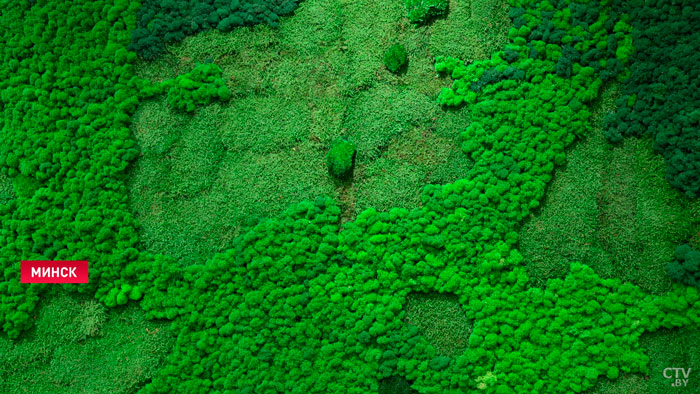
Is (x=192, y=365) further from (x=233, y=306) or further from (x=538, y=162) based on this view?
(x=538, y=162)

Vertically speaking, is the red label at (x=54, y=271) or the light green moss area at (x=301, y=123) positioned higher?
the light green moss area at (x=301, y=123)

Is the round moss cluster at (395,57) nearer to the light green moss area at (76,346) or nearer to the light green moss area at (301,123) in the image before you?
the light green moss area at (301,123)

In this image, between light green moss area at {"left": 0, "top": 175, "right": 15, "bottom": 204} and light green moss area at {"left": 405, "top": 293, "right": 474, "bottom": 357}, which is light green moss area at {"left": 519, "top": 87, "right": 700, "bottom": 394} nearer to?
light green moss area at {"left": 405, "top": 293, "right": 474, "bottom": 357}

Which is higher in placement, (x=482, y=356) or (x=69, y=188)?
(x=69, y=188)

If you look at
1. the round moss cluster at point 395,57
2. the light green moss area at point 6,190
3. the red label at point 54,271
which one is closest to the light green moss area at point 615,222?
the round moss cluster at point 395,57

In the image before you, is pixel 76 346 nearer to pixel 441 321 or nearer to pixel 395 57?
pixel 441 321

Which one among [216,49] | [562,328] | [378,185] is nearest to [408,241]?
[378,185]

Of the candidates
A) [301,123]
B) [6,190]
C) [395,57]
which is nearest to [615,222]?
[395,57]
